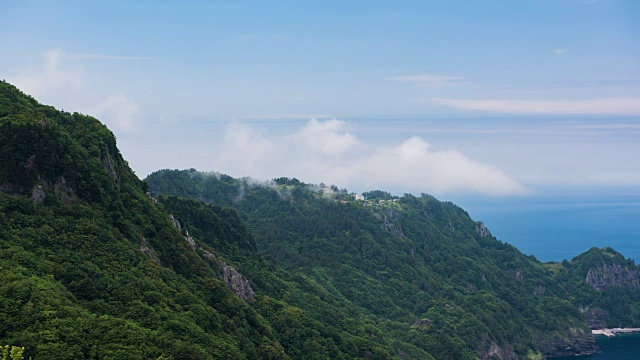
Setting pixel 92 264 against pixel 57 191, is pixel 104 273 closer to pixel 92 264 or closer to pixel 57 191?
pixel 92 264

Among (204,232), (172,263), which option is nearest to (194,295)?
(172,263)

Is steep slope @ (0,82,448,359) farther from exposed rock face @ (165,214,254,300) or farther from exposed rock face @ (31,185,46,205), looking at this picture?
exposed rock face @ (165,214,254,300)

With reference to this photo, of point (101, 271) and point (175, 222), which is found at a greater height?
point (175, 222)

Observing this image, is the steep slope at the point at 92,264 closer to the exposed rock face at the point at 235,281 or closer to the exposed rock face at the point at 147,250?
the exposed rock face at the point at 147,250

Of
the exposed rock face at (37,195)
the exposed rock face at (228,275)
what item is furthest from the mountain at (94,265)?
the exposed rock face at (228,275)

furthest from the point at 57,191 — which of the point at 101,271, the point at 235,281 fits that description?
the point at 235,281

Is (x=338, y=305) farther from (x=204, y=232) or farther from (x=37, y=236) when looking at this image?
(x=37, y=236)
